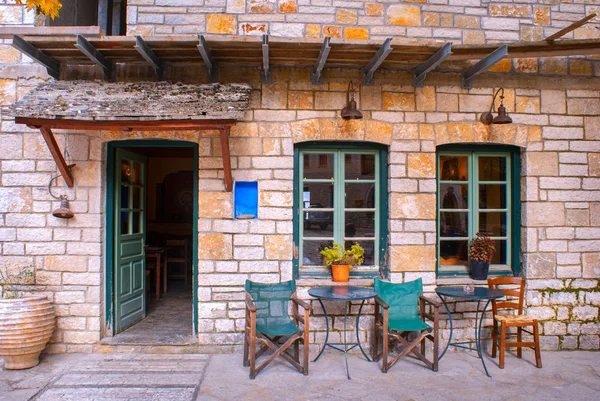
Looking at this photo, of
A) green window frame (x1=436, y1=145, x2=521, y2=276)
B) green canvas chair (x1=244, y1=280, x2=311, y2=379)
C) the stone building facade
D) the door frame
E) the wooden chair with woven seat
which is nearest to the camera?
green canvas chair (x1=244, y1=280, x2=311, y2=379)

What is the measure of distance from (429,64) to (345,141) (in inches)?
48.1

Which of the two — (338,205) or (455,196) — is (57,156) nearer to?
(338,205)

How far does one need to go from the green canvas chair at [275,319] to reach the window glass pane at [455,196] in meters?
2.16

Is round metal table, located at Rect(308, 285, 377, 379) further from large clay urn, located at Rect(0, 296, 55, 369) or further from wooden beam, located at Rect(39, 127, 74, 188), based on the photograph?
wooden beam, located at Rect(39, 127, 74, 188)

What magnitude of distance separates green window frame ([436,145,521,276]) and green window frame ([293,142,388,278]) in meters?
0.74

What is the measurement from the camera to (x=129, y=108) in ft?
13.4

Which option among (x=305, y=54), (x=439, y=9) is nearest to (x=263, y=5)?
(x=305, y=54)

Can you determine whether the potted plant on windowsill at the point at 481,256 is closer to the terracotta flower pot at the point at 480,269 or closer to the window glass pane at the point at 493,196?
the terracotta flower pot at the point at 480,269

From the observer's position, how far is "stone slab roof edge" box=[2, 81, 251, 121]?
12.9ft

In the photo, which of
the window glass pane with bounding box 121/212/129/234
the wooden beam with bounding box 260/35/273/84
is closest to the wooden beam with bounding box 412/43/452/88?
the wooden beam with bounding box 260/35/273/84

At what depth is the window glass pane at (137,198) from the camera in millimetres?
5488

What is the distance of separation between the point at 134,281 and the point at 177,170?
15.6 ft

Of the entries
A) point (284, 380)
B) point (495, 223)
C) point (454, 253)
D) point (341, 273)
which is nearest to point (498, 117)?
point (495, 223)

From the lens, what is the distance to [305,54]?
4453mm
